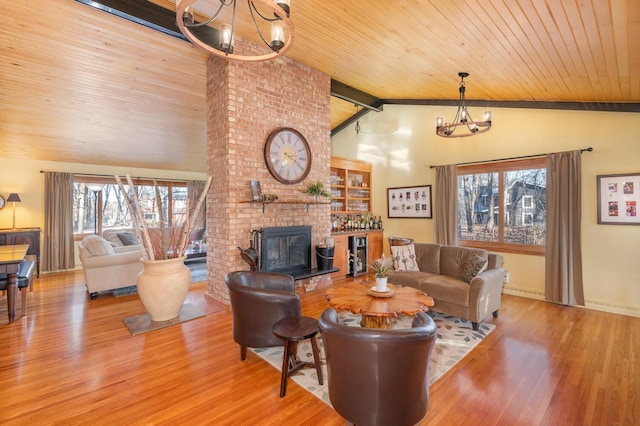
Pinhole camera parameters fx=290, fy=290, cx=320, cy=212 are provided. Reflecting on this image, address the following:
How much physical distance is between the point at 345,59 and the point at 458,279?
141 inches

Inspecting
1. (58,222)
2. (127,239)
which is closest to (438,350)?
(127,239)

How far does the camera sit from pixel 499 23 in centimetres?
255

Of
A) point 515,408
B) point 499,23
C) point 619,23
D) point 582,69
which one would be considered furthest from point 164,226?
point 582,69

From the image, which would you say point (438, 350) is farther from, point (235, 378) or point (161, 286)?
point (161, 286)

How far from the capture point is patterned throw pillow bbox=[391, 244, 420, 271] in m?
→ 4.45

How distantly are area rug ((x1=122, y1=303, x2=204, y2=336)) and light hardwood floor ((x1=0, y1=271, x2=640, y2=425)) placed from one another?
106mm

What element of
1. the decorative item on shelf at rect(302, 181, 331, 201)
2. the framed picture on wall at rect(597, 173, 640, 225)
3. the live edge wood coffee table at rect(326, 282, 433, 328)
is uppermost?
the decorative item on shelf at rect(302, 181, 331, 201)

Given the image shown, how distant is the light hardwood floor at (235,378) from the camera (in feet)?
6.56

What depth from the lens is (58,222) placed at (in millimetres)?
6727

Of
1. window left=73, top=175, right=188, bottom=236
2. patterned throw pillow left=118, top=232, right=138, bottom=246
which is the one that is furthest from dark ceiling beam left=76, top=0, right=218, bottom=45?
patterned throw pillow left=118, top=232, right=138, bottom=246

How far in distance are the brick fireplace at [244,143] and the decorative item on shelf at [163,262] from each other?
1.87 feet

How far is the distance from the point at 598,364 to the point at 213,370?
137 inches

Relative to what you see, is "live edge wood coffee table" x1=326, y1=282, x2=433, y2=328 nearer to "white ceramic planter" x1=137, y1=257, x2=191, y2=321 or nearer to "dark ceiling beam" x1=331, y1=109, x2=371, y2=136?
"white ceramic planter" x1=137, y1=257, x2=191, y2=321

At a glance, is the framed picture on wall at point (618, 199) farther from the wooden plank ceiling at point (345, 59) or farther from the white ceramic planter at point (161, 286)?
the white ceramic planter at point (161, 286)
